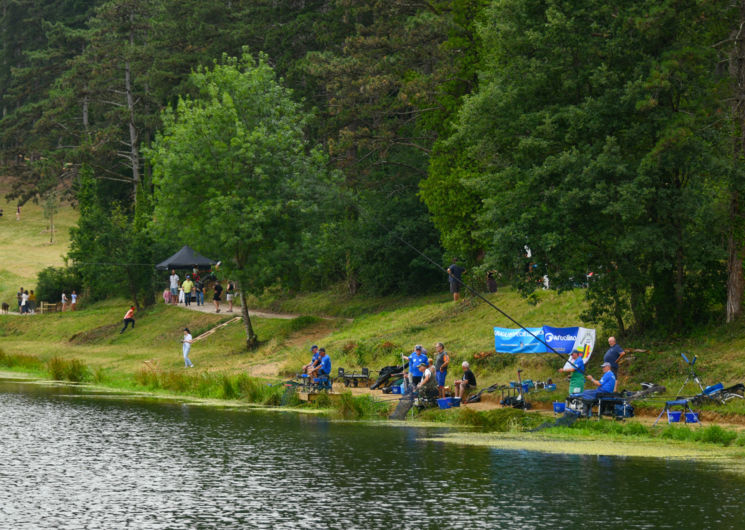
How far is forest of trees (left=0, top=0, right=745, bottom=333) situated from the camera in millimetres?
29797

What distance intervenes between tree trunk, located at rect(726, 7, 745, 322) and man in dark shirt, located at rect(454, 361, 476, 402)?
25.1 ft

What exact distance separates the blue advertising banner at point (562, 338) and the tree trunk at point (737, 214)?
4469 millimetres

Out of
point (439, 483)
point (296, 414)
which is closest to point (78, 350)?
point (296, 414)

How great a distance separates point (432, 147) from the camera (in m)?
50.2

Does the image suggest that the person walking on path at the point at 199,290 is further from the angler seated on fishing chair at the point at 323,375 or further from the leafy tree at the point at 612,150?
the leafy tree at the point at 612,150

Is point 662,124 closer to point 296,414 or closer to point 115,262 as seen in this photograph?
point 296,414

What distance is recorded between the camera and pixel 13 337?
66.1 meters

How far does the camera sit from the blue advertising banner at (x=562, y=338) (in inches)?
1207

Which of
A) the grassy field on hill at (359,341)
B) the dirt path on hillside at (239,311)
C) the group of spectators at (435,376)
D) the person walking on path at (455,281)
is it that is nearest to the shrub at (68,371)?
the grassy field on hill at (359,341)

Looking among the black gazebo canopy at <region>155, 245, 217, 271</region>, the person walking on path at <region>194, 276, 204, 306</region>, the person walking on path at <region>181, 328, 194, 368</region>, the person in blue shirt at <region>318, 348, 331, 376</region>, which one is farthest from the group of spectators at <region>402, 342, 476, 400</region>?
the black gazebo canopy at <region>155, 245, 217, 271</region>

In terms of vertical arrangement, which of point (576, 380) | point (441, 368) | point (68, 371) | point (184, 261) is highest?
point (184, 261)

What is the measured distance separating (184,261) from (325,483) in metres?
44.6

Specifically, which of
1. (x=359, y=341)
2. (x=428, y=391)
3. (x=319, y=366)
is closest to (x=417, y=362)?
(x=428, y=391)

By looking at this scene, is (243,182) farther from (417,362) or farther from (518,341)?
(518,341)
